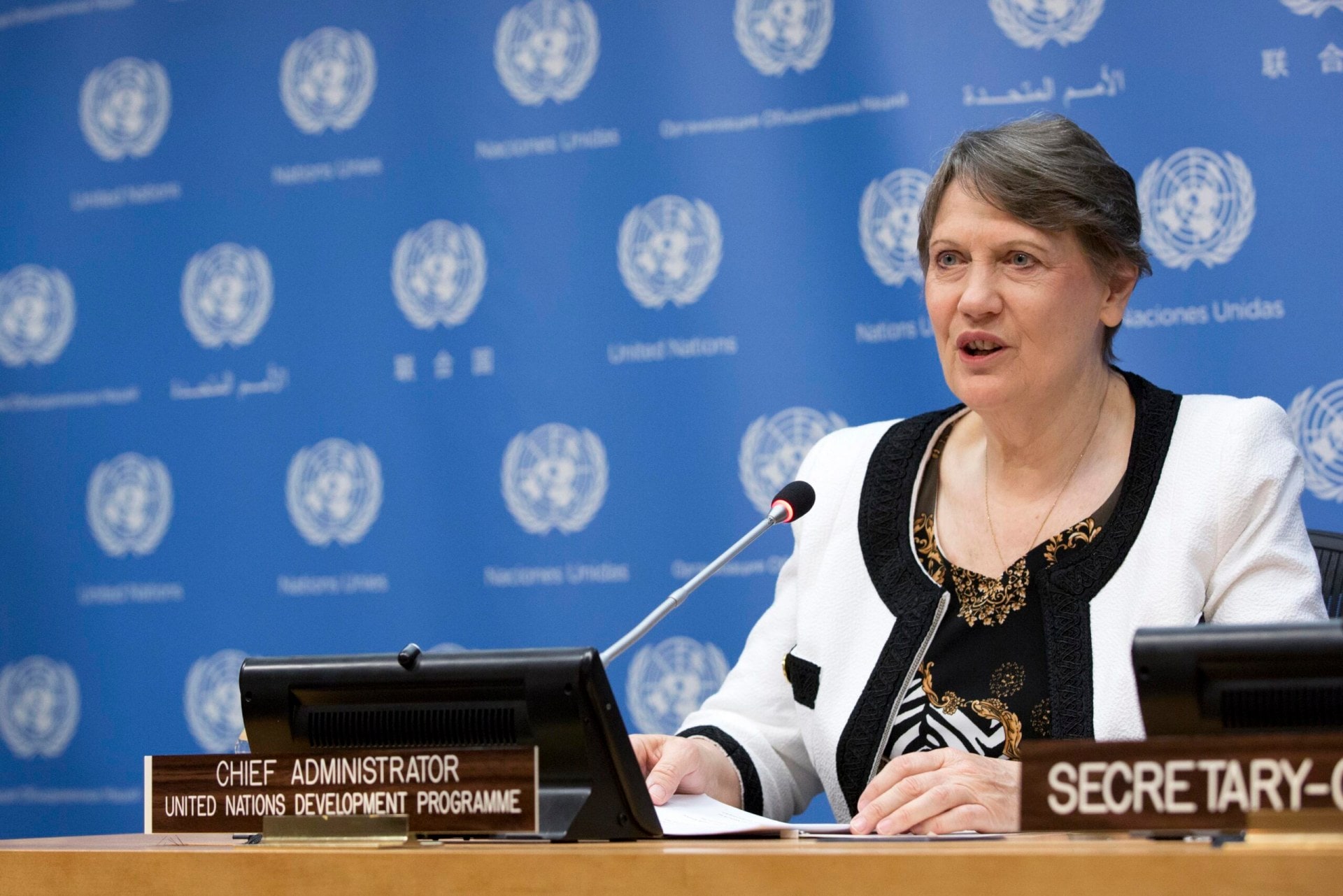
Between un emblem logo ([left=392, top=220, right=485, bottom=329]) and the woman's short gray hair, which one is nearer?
the woman's short gray hair

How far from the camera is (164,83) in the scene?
3459 mm

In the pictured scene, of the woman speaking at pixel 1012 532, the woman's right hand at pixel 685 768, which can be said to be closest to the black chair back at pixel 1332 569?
the woman speaking at pixel 1012 532

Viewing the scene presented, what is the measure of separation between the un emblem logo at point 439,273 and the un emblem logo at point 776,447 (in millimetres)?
716

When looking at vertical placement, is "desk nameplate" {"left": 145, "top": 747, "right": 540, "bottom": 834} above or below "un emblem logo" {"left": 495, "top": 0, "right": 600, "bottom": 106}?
below

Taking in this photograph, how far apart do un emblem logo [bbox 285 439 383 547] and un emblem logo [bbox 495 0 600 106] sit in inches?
34.9

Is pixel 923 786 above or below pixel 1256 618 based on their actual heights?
below

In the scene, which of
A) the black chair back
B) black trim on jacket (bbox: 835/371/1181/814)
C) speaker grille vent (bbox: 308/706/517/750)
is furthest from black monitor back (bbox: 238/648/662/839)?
the black chair back

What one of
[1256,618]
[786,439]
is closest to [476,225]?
[786,439]

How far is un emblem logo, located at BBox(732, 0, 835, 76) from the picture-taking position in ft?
9.25

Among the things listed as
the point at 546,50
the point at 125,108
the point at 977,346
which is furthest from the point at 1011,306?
the point at 125,108

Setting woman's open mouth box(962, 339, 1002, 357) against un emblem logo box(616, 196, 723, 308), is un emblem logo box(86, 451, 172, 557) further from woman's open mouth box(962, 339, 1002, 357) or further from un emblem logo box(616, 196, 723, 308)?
woman's open mouth box(962, 339, 1002, 357)

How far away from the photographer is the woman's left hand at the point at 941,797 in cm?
132

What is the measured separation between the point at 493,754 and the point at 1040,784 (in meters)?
0.42

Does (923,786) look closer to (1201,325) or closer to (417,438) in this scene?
(1201,325)
